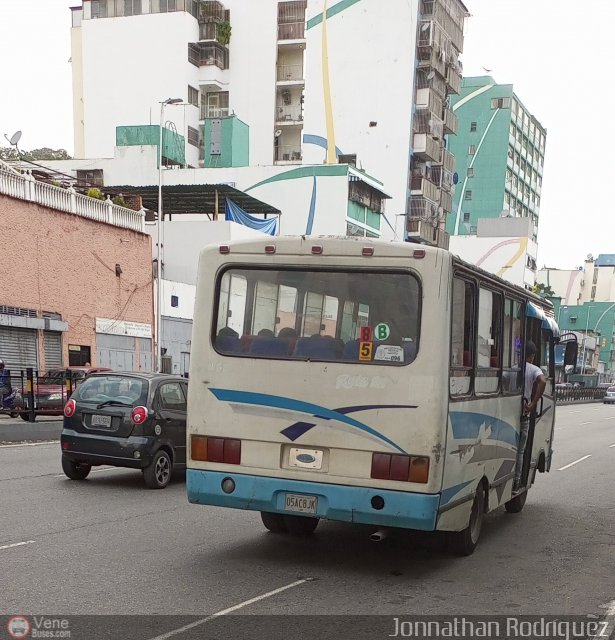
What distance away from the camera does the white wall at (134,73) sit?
207ft

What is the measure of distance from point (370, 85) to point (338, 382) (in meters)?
62.5

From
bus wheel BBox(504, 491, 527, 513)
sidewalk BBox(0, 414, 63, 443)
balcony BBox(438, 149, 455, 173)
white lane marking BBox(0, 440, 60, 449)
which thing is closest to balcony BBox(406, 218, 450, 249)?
balcony BBox(438, 149, 455, 173)

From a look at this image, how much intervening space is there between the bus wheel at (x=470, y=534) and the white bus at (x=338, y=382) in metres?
0.13

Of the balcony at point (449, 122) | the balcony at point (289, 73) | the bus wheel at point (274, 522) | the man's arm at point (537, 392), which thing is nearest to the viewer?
the bus wheel at point (274, 522)

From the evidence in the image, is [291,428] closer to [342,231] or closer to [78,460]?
[78,460]

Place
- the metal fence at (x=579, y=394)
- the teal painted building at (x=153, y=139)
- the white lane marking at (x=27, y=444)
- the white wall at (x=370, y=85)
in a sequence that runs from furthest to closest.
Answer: the white wall at (x=370, y=85) → the teal painted building at (x=153, y=139) → the metal fence at (x=579, y=394) → the white lane marking at (x=27, y=444)

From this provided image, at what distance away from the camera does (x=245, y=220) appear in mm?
43844

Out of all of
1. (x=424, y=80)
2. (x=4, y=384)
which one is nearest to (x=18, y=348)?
(x=4, y=384)

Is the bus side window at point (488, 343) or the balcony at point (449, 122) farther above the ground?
the balcony at point (449, 122)

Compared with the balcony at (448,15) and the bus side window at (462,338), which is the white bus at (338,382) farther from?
the balcony at (448,15)

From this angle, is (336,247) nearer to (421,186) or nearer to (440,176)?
(421,186)

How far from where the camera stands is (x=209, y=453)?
7016 mm

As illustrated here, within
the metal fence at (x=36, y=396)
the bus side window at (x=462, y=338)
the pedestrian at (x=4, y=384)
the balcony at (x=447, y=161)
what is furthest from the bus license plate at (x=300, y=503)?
the balcony at (x=447, y=161)

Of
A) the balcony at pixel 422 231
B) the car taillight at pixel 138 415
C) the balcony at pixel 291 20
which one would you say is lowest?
the car taillight at pixel 138 415
